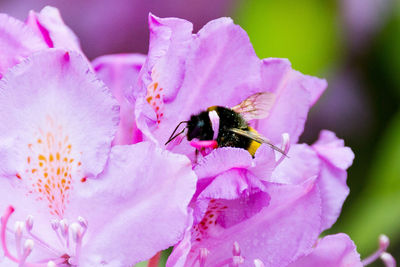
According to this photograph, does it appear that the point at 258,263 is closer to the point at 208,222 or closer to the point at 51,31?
the point at 208,222

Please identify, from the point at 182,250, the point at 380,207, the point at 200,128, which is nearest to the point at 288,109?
the point at 200,128

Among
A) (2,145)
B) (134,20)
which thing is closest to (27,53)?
(2,145)

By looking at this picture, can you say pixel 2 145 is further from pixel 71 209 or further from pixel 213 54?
pixel 213 54

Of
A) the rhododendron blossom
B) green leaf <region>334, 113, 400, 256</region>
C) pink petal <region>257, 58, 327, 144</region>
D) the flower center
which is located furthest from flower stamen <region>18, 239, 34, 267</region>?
green leaf <region>334, 113, 400, 256</region>

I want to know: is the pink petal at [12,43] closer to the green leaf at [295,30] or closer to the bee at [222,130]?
the bee at [222,130]

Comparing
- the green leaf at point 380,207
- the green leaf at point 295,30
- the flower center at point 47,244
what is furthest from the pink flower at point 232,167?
the green leaf at point 295,30
